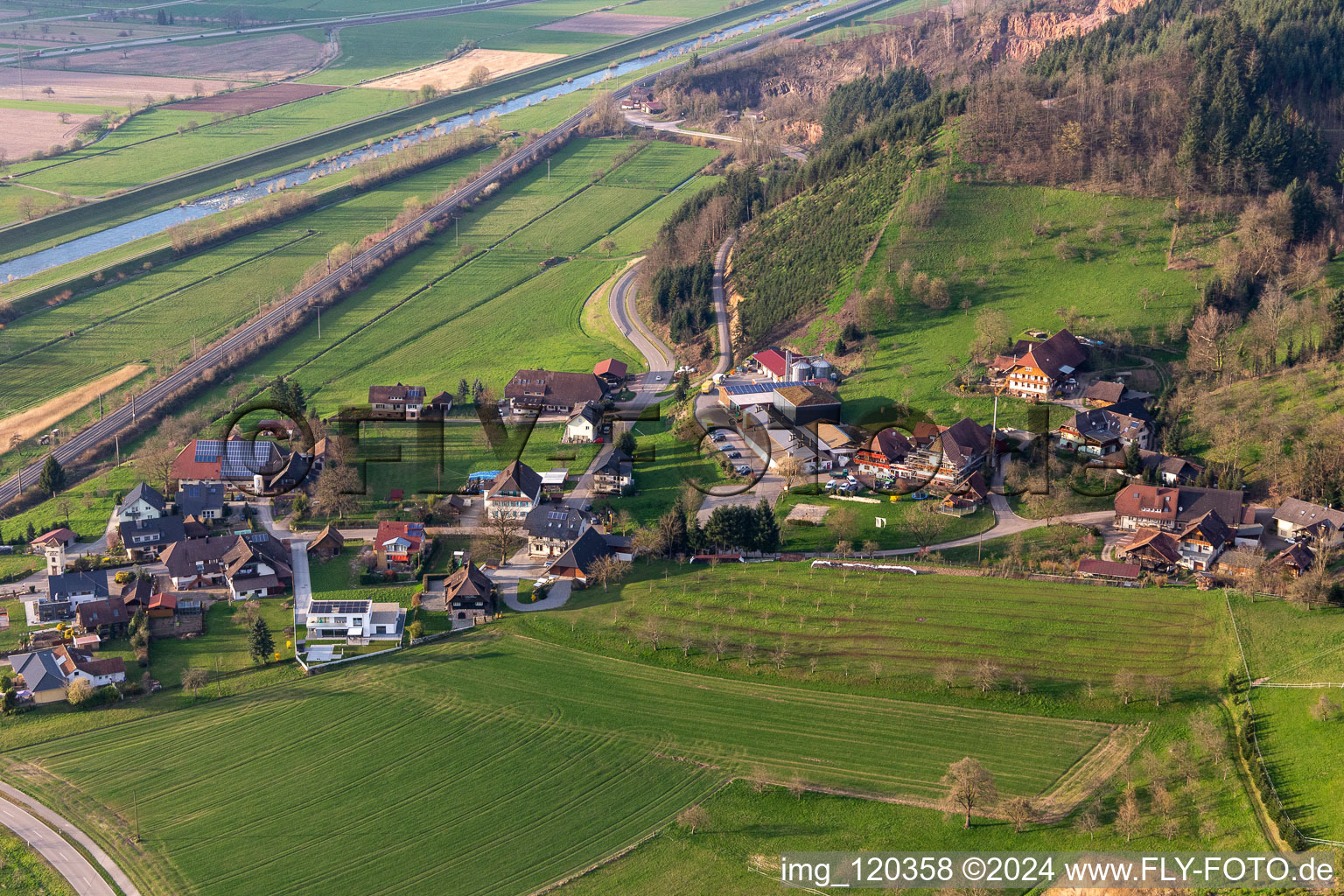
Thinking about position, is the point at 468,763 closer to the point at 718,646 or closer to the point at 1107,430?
the point at 718,646

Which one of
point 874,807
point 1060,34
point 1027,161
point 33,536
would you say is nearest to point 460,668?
point 874,807

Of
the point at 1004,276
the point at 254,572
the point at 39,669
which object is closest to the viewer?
the point at 39,669

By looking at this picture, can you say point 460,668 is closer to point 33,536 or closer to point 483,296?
point 33,536

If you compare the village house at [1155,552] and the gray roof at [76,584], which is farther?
the village house at [1155,552]

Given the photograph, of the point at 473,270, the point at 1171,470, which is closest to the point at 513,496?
the point at 1171,470

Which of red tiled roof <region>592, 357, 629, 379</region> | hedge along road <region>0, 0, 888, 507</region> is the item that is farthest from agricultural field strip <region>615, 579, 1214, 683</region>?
hedge along road <region>0, 0, 888, 507</region>

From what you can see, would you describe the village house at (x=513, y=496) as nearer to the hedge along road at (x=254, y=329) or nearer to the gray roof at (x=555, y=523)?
the gray roof at (x=555, y=523)

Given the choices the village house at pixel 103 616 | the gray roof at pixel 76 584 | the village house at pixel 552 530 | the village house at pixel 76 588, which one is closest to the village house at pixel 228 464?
the gray roof at pixel 76 584
